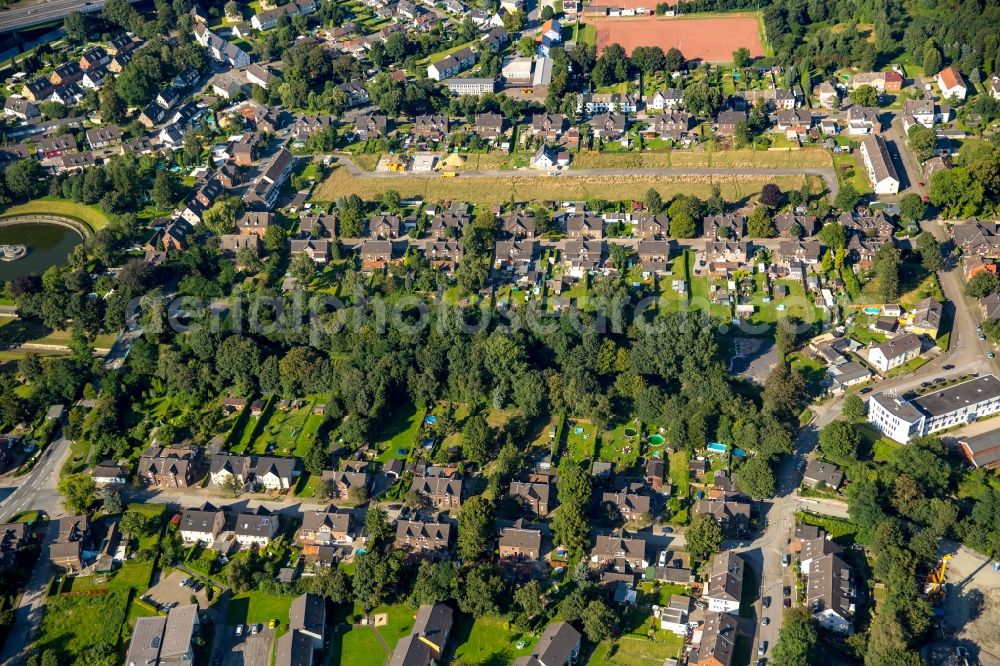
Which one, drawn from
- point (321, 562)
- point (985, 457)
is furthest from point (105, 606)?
point (985, 457)

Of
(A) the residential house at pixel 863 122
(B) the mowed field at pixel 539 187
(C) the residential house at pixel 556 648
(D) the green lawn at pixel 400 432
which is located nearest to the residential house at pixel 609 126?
(B) the mowed field at pixel 539 187

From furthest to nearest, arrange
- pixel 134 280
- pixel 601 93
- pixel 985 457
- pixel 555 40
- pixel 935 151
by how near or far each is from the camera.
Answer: pixel 555 40, pixel 601 93, pixel 935 151, pixel 134 280, pixel 985 457

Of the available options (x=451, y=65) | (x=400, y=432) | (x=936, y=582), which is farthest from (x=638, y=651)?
(x=451, y=65)

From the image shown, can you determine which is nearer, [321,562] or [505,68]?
[321,562]

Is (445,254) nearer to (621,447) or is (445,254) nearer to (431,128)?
(431,128)

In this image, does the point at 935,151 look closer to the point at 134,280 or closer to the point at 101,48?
the point at 134,280

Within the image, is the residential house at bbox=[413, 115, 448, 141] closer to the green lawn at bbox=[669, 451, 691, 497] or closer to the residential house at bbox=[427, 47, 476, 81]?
the residential house at bbox=[427, 47, 476, 81]
